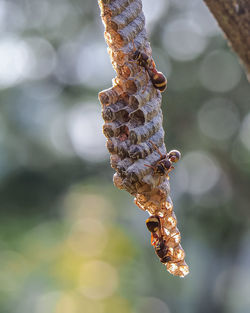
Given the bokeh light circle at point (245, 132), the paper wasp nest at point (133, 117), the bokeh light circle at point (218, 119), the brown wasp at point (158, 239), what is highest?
the bokeh light circle at point (218, 119)

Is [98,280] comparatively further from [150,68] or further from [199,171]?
[150,68]

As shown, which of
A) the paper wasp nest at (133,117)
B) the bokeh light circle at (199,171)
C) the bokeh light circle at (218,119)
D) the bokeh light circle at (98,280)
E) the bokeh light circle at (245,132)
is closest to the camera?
the paper wasp nest at (133,117)

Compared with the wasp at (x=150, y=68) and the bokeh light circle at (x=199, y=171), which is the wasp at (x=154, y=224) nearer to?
the wasp at (x=150, y=68)


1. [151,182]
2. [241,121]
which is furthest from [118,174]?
[241,121]

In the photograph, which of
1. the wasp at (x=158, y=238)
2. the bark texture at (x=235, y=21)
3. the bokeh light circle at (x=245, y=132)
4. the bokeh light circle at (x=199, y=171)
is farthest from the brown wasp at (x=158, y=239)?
the bokeh light circle at (x=199, y=171)


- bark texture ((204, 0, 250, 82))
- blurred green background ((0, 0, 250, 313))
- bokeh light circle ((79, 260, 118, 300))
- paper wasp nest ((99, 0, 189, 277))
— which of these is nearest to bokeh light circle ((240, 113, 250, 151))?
blurred green background ((0, 0, 250, 313))

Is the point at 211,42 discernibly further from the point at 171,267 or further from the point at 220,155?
the point at 171,267

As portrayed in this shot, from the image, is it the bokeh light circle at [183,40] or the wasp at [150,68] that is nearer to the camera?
the wasp at [150,68]

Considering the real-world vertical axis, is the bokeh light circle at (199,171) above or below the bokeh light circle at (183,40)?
below
